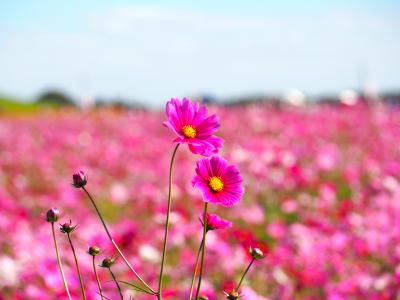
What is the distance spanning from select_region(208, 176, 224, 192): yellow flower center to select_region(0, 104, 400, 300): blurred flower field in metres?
0.18

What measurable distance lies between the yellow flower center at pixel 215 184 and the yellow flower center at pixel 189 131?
84 millimetres

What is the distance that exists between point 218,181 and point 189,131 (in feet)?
0.33

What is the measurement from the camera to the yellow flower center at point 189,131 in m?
1.24

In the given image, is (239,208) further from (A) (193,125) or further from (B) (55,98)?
(B) (55,98)

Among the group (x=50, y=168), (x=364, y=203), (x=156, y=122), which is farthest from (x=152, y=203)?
(x=156, y=122)

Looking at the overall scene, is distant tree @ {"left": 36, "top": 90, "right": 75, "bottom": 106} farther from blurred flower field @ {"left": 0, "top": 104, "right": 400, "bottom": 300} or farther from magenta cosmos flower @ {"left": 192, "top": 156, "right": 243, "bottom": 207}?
magenta cosmos flower @ {"left": 192, "top": 156, "right": 243, "bottom": 207}

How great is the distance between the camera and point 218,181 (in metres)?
1.24

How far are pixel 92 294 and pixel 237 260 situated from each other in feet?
4.10

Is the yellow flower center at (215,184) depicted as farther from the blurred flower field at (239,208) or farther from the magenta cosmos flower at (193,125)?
the blurred flower field at (239,208)

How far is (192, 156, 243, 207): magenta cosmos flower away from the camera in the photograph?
47.8 inches

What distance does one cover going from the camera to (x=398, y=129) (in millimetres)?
8062

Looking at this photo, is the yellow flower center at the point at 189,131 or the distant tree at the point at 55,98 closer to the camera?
the yellow flower center at the point at 189,131

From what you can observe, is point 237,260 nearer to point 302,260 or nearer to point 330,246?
point 302,260

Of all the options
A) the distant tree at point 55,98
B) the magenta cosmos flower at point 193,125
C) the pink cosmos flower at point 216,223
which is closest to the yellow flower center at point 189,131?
the magenta cosmos flower at point 193,125
